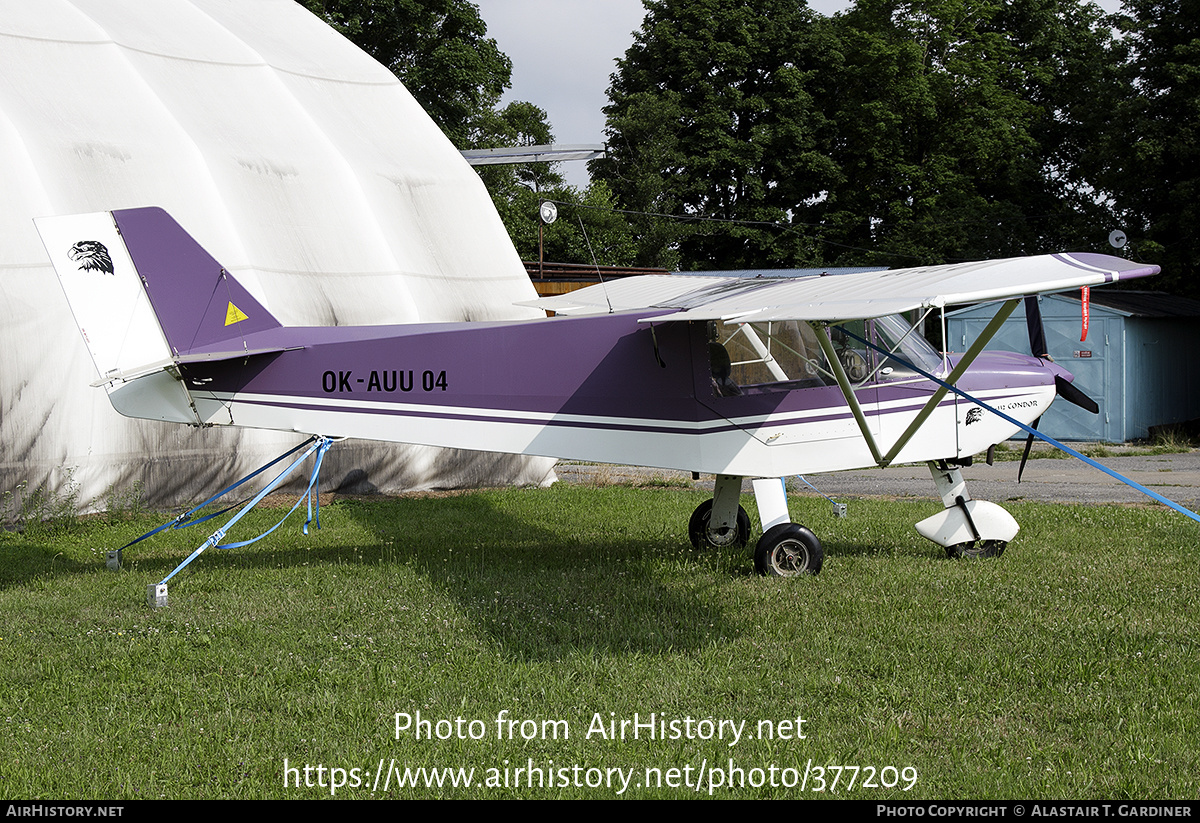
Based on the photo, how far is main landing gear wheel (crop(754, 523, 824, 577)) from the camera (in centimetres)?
830

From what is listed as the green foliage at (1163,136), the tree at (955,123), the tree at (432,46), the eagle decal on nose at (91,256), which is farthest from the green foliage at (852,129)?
the eagle decal on nose at (91,256)

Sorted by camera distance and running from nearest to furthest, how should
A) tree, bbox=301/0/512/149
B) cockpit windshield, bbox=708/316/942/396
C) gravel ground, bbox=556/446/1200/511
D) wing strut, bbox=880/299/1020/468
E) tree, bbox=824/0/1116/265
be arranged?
1. wing strut, bbox=880/299/1020/468
2. cockpit windshield, bbox=708/316/942/396
3. gravel ground, bbox=556/446/1200/511
4. tree, bbox=824/0/1116/265
5. tree, bbox=301/0/512/149

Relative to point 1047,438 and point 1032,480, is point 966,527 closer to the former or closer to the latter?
point 1047,438

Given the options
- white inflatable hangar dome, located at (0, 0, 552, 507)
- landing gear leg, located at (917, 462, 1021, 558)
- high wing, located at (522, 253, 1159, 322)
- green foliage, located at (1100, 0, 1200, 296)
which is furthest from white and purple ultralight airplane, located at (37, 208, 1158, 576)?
green foliage, located at (1100, 0, 1200, 296)

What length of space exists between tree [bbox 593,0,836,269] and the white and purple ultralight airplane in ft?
106

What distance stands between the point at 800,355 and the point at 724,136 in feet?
112

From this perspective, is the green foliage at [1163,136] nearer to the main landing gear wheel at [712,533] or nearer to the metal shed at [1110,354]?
the metal shed at [1110,354]

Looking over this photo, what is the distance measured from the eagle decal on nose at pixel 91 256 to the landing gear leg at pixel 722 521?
19.1 ft

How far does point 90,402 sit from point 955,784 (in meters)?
10.9

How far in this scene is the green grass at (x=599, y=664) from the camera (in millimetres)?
4652

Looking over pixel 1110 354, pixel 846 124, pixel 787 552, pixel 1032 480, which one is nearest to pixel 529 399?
pixel 787 552

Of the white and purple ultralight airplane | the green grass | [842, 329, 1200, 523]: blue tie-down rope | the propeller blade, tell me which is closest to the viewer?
the green grass

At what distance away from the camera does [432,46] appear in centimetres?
4000

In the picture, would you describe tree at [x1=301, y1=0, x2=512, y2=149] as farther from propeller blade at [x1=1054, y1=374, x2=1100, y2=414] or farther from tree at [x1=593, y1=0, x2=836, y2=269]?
propeller blade at [x1=1054, y1=374, x2=1100, y2=414]
